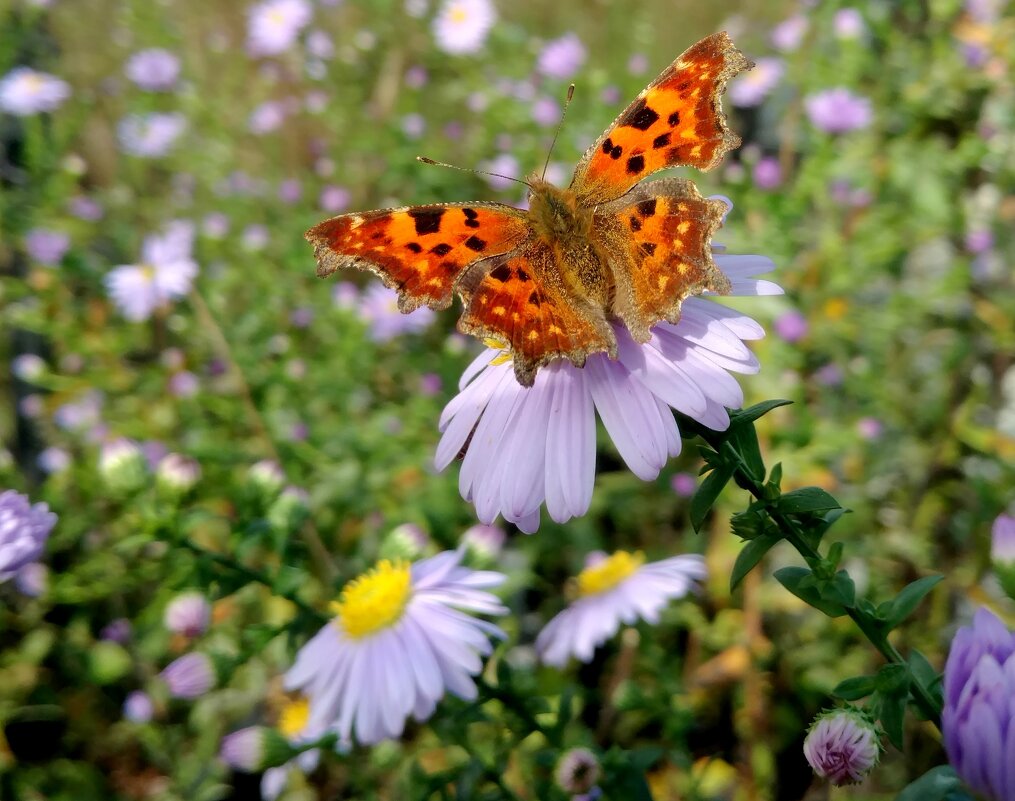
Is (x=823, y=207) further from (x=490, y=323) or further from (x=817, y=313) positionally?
(x=490, y=323)

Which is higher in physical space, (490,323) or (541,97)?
(541,97)

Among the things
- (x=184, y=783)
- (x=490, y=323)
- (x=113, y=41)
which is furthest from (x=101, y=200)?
(x=490, y=323)

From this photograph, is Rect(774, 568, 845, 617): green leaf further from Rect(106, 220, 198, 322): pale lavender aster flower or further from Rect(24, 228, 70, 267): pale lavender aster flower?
Rect(24, 228, 70, 267): pale lavender aster flower

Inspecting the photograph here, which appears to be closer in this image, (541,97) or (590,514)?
(590,514)

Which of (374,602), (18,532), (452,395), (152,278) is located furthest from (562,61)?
(18,532)

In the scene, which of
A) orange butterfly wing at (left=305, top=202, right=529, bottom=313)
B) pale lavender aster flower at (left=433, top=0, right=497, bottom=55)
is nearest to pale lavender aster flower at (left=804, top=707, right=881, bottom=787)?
orange butterfly wing at (left=305, top=202, right=529, bottom=313)
